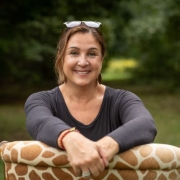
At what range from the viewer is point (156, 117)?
47.9 feet

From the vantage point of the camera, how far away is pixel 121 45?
99.6 ft

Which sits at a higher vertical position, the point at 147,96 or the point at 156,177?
the point at 156,177

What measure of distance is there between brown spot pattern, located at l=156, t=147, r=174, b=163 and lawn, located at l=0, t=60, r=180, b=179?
5812 mm

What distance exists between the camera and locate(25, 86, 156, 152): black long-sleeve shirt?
2.31 metres

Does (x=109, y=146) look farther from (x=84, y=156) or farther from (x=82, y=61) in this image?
(x=82, y=61)

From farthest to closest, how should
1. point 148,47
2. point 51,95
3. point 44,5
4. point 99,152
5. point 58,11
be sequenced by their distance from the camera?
point 148,47 → point 58,11 → point 44,5 → point 51,95 → point 99,152

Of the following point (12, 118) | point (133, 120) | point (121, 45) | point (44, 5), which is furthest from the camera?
point (121, 45)

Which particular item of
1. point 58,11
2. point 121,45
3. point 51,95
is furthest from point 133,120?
point 121,45

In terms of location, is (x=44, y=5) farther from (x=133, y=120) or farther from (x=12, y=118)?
(x=133, y=120)

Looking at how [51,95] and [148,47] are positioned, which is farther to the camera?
[148,47]

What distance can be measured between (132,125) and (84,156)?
0.32 meters

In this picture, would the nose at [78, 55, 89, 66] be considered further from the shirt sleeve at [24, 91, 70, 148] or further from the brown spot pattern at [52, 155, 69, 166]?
the brown spot pattern at [52, 155, 69, 166]

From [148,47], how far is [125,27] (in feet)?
5.06

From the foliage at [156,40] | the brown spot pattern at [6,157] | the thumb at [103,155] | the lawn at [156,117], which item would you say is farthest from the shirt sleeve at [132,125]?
the foliage at [156,40]
